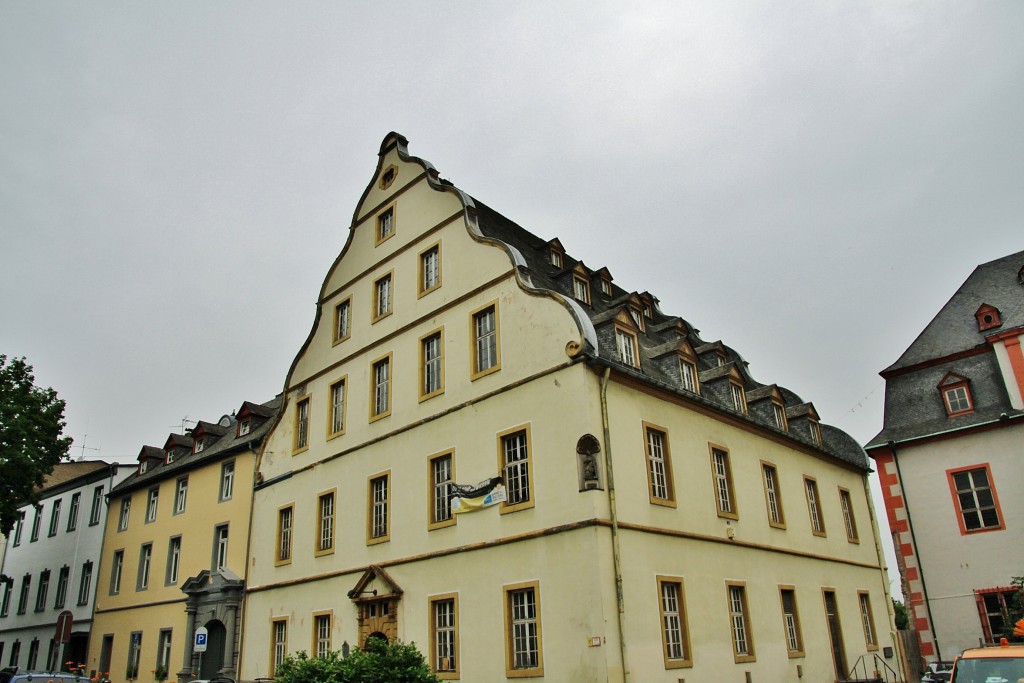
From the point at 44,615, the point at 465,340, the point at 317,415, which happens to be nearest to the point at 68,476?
the point at 44,615

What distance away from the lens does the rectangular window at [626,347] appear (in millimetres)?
17484

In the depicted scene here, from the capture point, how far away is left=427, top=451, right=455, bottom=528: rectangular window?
17.8 metres

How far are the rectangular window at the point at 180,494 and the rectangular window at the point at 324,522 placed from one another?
9.77 meters

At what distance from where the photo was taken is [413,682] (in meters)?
12.5

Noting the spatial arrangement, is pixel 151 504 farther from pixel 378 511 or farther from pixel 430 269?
pixel 430 269

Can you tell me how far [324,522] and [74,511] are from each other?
20372 mm

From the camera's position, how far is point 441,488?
1834 centimetres

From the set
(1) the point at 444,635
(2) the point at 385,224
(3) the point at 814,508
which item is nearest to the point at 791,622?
(3) the point at 814,508

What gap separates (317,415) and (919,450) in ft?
65.2

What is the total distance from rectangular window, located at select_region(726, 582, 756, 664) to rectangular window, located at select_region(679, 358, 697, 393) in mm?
4825

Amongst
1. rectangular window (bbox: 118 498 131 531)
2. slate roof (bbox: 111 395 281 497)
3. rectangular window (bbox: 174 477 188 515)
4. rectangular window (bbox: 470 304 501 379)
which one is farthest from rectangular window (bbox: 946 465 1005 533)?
rectangular window (bbox: 118 498 131 531)

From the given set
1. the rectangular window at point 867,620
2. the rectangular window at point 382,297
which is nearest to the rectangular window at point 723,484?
the rectangular window at point 867,620

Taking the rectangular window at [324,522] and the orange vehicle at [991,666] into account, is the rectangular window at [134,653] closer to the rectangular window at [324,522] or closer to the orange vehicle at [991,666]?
the rectangular window at [324,522]

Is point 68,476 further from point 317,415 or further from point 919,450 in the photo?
point 919,450
